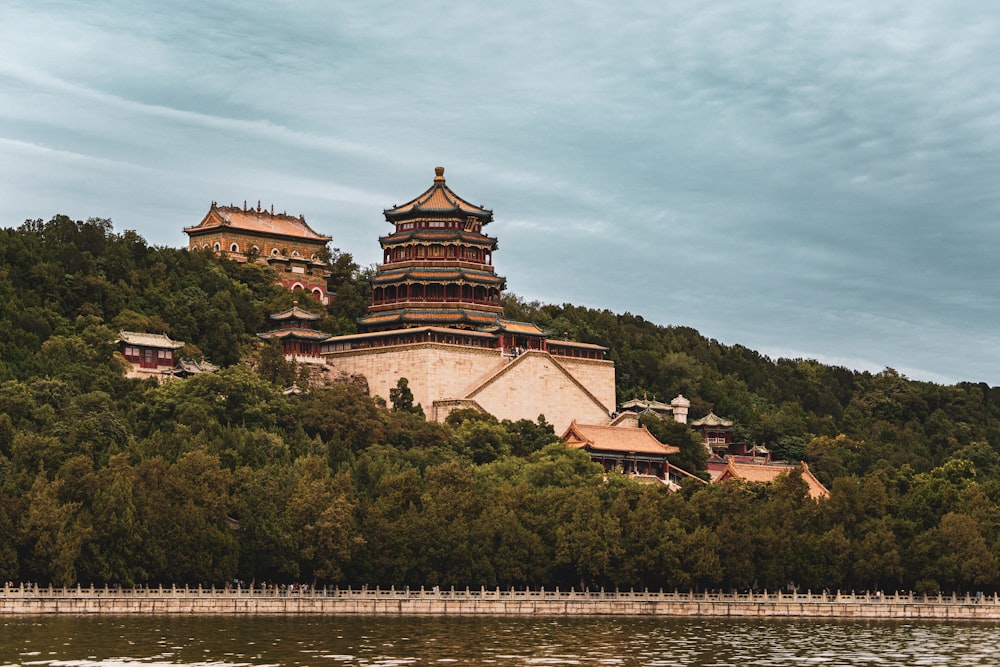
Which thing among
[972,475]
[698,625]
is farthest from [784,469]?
[698,625]

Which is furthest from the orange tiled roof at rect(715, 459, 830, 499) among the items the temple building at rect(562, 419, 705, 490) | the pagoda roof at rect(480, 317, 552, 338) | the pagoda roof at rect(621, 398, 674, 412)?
A: the pagoda roof at rect(480, 317, 552, 338)

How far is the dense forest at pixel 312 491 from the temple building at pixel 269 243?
421 inches

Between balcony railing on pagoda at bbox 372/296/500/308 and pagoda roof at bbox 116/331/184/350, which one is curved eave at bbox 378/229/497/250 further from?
pagoda roof at bbox 116/331/184/350

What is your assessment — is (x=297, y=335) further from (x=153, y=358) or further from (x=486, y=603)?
(x=486, y=603)

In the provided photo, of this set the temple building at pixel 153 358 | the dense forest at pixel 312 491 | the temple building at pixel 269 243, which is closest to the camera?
the dense forest at pixel 312 491

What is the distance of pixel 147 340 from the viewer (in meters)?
105

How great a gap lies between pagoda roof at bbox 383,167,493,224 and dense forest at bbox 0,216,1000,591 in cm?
894

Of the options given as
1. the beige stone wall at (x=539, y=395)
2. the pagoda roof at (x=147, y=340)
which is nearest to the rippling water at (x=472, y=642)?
the beige stone wall at (x=539, y=395)

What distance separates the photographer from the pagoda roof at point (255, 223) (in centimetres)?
12912

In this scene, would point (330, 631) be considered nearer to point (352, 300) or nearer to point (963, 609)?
point (963, 609)

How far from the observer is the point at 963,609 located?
82062 millimetres

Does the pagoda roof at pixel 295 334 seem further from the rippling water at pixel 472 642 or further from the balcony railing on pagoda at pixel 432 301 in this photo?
the rippling water at pixel 472 642

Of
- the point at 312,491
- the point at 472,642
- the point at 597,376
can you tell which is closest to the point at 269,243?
the point at 597,376

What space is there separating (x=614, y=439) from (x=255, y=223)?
35.1 m
